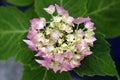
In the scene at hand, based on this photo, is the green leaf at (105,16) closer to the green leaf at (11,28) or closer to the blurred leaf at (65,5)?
the blurred leaf at (65,5)

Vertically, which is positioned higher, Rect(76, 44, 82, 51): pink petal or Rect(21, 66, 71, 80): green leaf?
Rect(76, 44, 82, 51): pink petal

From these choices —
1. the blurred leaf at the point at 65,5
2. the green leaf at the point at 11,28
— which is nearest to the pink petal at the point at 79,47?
the blurred leaf at the point at 65,5

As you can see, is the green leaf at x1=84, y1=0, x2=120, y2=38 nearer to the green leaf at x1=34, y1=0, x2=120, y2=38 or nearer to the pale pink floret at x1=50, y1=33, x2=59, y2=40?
the green leaf at x1=34, y1=0, x2=120, y2=38

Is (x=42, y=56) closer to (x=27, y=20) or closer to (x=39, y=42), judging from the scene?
(x=39, y=42)

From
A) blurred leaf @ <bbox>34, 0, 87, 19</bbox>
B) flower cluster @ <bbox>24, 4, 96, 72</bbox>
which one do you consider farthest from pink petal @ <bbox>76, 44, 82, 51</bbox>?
blurred leaf @ <bbox>34, 0, 87, 19</bbox>

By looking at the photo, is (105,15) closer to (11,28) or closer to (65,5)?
(65,5)
